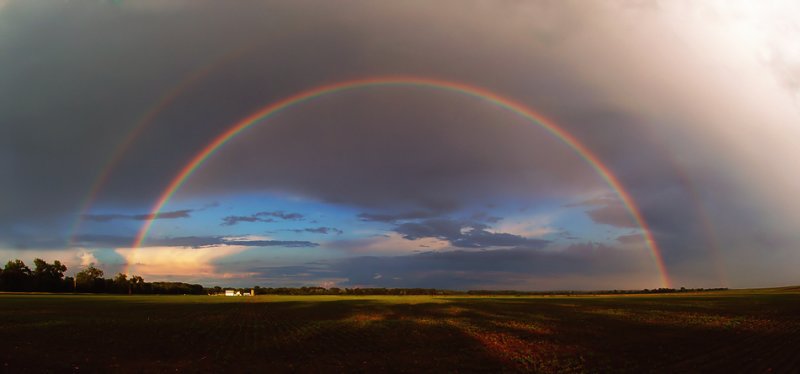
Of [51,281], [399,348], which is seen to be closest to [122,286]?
[51,281]

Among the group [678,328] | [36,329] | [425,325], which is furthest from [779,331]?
[36,329]

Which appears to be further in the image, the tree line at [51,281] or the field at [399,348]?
the tree line at [51,281]

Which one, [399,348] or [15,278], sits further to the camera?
[15,278]

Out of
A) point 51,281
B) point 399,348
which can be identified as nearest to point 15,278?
point 51,281

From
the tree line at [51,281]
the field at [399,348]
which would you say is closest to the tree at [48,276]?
the tree line at [51,281]

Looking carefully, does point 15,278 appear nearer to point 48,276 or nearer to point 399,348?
point 48,276

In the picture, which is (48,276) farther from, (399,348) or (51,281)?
(399,348)

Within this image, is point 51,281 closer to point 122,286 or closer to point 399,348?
point 122,286

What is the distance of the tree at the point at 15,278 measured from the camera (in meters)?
166

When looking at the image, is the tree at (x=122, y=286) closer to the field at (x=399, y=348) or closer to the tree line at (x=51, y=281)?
the tree line at (x=51, y=281)

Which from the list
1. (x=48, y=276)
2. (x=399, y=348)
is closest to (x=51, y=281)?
(x=48, y=276)

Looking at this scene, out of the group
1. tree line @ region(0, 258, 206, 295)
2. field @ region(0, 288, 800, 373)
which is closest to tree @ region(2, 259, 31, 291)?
tree line @ region(0, 258, 206, 295)

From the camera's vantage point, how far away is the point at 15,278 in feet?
552

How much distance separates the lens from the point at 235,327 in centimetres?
4197
